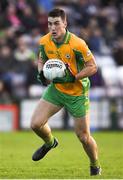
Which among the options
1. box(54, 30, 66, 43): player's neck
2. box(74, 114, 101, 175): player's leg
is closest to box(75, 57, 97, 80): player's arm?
box(54, 30, 66, 43): player's neck

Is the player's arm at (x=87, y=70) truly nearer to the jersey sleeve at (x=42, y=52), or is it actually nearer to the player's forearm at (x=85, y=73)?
the player's forearm at (x=85, y=73)

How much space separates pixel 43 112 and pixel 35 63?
1021 centimetres

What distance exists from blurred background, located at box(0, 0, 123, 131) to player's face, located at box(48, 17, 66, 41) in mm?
9246

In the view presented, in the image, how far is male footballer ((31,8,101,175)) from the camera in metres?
11.2

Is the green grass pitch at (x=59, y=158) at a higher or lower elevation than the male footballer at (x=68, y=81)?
lower

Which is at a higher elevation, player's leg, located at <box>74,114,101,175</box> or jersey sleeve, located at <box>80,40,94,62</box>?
jersey sleeve, located at <box>80,40,94,62</box>

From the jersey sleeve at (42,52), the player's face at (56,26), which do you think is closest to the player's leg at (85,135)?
the jersey sleeve at (42,52)

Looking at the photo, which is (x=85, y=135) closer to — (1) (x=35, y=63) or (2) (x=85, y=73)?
(2) (x=85, y=73)

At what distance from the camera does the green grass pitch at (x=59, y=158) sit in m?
11.7

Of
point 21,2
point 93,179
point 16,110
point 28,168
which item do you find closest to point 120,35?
point 21,2

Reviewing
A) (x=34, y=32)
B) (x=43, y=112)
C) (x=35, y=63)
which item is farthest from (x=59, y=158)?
(x=34, y=32)

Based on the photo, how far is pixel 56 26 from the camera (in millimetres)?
11172

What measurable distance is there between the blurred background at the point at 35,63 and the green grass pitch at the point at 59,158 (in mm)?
528

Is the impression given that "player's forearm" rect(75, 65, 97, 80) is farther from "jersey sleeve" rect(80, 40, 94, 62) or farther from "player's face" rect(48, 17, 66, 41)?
"player's face" rect(48, 17, 66, 41)
